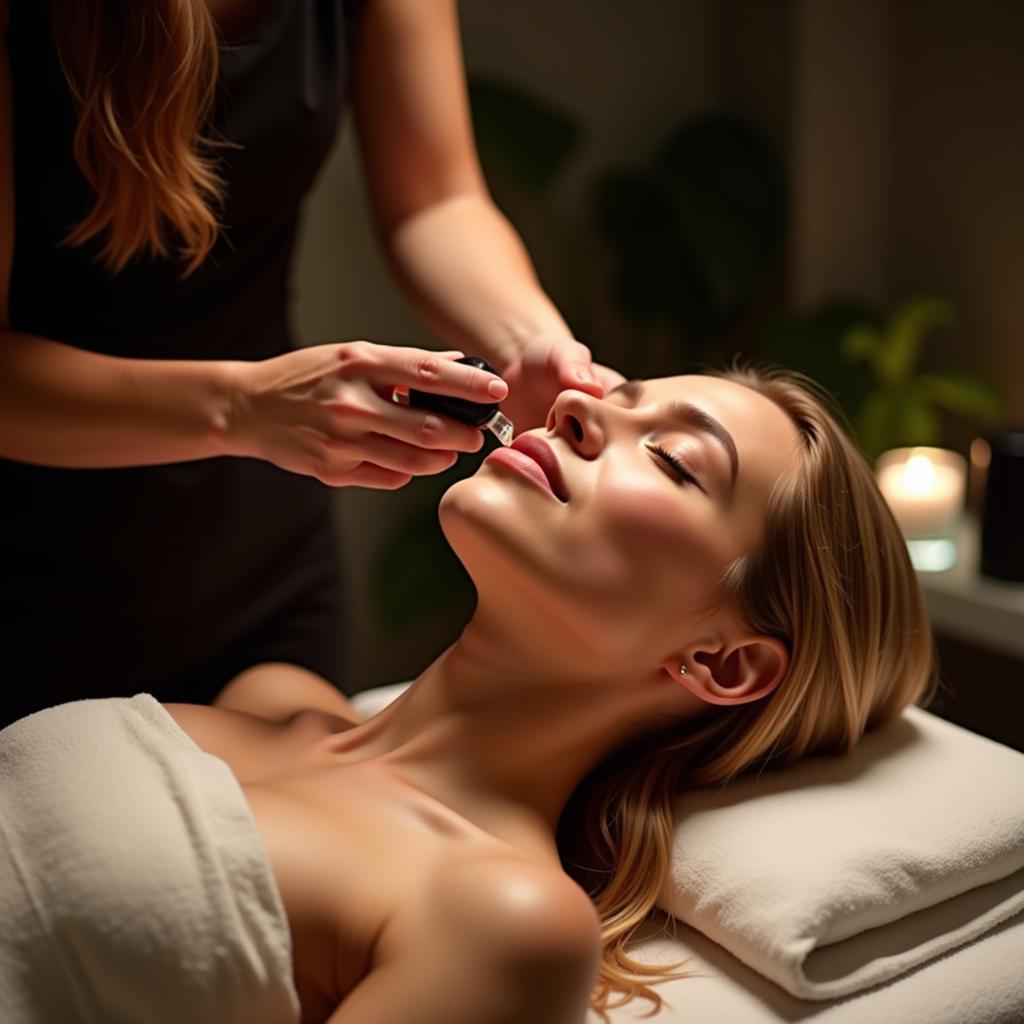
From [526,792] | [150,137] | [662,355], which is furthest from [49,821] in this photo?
[662,355]

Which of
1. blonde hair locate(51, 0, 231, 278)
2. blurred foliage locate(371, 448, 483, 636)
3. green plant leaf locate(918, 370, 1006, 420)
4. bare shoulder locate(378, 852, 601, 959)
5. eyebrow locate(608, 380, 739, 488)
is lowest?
blurred foliage locate(371, 448, 483, 636)

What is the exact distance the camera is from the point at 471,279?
1.59 meters

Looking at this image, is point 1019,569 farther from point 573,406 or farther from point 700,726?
point 573,406

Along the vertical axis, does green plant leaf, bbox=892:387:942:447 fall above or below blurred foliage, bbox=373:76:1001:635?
below

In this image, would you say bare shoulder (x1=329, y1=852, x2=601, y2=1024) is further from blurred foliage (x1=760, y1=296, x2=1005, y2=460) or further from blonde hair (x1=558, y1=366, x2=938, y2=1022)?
blurred foliage (x1=760, y1=296, x2=1005, y2=460)

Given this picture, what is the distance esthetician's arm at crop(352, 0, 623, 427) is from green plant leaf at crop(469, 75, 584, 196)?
1009 millimetres

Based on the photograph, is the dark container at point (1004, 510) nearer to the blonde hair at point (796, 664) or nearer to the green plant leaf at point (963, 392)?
the green plant leaf at point (963, 392)

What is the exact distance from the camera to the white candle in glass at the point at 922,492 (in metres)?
2.22

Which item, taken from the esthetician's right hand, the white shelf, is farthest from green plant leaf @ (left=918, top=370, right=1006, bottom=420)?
the esthetician's right hand

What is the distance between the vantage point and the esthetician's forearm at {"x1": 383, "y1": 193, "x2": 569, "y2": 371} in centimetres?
155

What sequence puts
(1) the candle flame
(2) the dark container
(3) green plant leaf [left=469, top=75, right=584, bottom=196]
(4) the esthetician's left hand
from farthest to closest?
(3) green plant leaf [left=469, top=75, right=584, bottom=196] → (1) the candle flame → (2) the dark container → (4) the esthetician's left hand

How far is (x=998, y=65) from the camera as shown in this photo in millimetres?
2396

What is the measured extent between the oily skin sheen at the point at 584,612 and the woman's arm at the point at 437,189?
0.85 ft

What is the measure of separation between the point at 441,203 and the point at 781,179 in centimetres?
135
